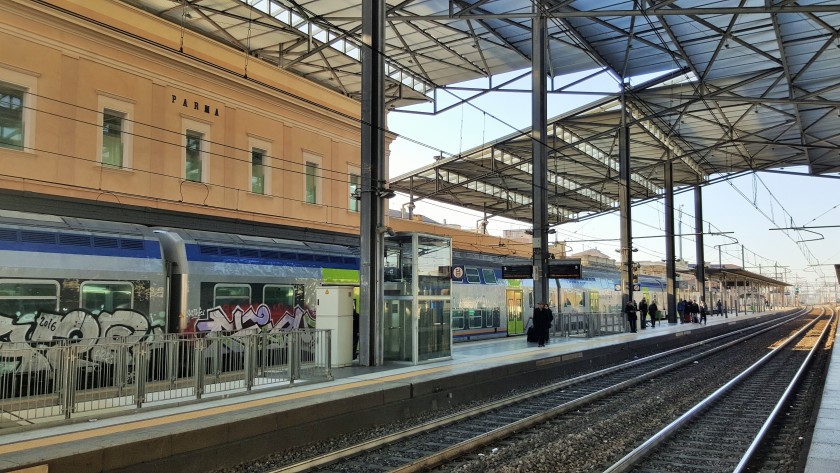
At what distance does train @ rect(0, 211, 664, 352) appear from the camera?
11.6 metres

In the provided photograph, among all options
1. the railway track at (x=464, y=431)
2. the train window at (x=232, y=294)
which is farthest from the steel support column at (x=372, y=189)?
the railway track at (x=464, y=431)

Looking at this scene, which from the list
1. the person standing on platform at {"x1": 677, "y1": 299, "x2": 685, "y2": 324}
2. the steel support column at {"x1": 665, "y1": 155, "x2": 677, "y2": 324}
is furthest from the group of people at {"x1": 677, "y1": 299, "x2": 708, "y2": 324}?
the steel support column at {"x1": 665, "y1": 155, "x2": 677, "y2": 324}

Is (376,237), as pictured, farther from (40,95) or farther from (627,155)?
(627,155)

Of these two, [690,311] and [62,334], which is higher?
[62,334]

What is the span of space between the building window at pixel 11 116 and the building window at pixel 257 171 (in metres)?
8.62

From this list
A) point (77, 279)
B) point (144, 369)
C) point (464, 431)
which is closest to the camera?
point (144, 369)

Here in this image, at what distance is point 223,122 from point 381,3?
960 centimetres

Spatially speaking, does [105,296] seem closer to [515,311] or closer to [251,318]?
[251,318]

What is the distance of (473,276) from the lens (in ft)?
89.8

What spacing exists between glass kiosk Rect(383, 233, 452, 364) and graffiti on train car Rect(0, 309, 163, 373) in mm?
5241

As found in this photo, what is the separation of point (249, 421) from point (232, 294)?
734cm

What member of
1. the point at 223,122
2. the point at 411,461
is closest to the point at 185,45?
the point at 223,122

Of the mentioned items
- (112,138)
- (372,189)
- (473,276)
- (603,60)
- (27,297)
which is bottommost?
(27,297)

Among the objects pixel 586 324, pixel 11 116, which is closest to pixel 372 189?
pixel 11 116
